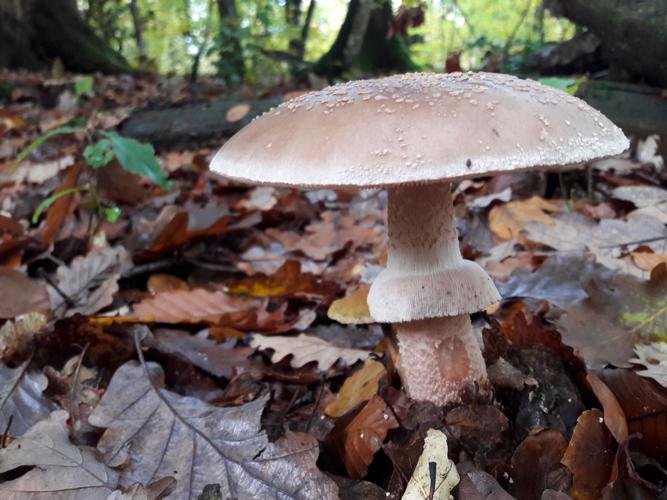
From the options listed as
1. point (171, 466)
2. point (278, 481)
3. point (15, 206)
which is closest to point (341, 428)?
point (278, 481)

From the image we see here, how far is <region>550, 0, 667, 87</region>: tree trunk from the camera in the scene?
13.3 ft

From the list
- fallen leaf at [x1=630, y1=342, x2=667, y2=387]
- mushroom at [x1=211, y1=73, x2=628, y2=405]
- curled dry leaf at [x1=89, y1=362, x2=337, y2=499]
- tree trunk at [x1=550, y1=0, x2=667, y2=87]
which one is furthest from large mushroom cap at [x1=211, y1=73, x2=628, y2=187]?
tree trunk at [x1=550, y1=0, x2=667, y2=87]

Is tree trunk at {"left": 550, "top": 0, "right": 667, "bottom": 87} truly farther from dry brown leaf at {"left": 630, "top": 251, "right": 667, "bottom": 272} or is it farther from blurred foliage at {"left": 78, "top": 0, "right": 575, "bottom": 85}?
dry brown leaf at {"left": 630, "top": 251, "right": 667, "bottom": 272}

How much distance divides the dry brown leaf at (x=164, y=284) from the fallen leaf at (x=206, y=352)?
0.55 metres

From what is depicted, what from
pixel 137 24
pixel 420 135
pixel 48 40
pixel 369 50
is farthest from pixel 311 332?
pixel 137 24

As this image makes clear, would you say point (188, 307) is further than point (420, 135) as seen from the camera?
Yes

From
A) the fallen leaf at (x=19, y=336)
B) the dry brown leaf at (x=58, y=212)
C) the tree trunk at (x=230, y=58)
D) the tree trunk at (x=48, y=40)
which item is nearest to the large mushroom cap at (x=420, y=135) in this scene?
the fallen leaf at (x=19, y=336)

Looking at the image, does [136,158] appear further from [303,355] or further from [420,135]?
[420,135]

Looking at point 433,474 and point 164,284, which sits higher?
point 433,474

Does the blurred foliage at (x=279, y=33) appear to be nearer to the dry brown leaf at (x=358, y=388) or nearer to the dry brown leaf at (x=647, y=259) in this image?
the dry brown leaf at (x=647, y=259)

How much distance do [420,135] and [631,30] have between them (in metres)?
3.83

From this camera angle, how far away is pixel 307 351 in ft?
7.68

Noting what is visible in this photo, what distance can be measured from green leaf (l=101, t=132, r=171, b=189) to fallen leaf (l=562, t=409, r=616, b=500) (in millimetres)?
2488

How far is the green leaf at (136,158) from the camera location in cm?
315
